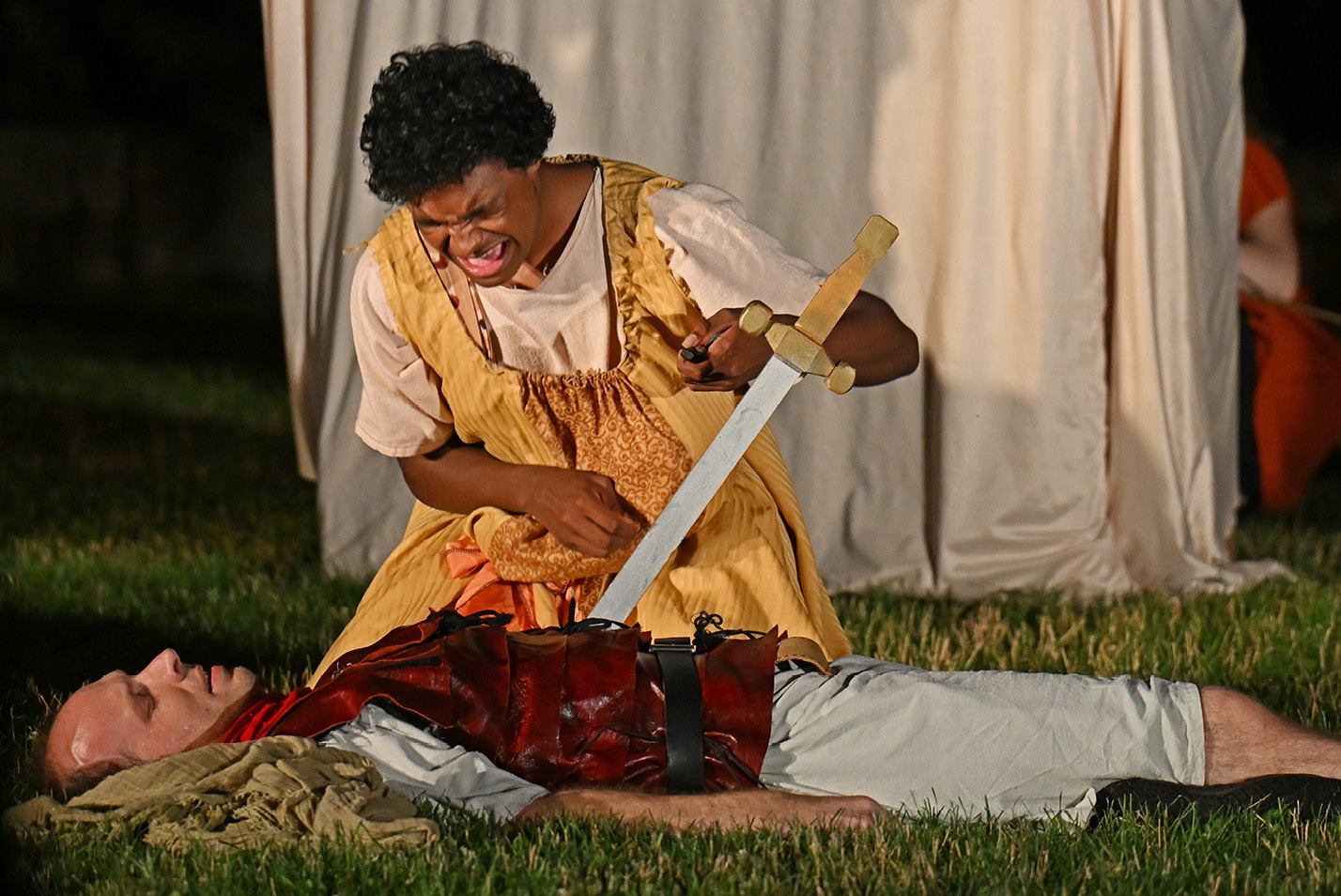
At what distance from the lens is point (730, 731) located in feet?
10.0

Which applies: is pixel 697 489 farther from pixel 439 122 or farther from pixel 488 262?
pixel 439 122

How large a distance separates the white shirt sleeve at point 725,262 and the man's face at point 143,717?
3.86 feet

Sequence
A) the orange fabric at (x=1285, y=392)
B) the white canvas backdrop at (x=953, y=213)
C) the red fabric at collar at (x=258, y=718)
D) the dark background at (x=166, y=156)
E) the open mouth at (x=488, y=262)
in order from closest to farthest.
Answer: the red fabric at collar at (x=258, y=718), the open mouth at (x=488, y=262), the white canvas backdrop at (x=953, y=213), the orange fabric at (x=1285, y=392), the dark background at (x=166, y=156)

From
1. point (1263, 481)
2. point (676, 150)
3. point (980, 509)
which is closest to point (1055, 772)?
point (980, 509)

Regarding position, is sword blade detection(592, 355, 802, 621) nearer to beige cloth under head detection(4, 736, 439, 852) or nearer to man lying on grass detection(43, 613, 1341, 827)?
man lying on grass detection(43, 613, 1341, 827)

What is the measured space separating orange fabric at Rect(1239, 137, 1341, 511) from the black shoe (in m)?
3.98

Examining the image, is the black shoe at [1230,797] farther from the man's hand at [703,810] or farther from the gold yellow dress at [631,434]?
the gold yellow dress at [631,434]

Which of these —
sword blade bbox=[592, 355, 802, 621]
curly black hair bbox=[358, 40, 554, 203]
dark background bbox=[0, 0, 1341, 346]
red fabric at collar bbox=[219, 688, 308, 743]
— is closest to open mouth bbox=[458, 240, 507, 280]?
curly black hair bbox=[358, 40, 554, 203]

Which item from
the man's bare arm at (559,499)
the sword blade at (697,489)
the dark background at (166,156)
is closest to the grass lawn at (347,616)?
the sword blade at (697,489)

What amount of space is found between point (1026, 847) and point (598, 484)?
107 cm

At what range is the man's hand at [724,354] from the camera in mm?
3018

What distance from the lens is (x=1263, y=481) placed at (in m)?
6.76

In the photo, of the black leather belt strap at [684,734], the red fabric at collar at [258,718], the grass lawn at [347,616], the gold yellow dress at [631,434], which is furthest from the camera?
the gold yellow dress at [631,434]

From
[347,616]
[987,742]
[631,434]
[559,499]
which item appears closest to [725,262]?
[631,434]
